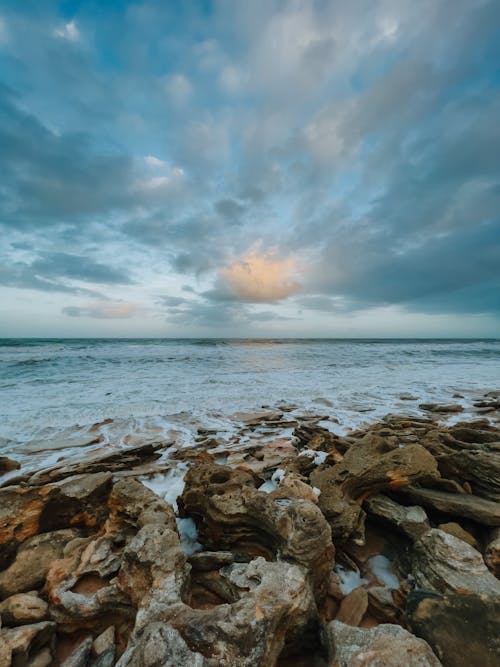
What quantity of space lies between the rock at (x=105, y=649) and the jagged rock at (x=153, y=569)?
24 centimetres

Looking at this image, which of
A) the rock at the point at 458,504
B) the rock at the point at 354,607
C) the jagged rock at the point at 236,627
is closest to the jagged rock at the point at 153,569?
the jagged rock at the point at 236,627

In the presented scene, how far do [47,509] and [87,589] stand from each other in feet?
3.73

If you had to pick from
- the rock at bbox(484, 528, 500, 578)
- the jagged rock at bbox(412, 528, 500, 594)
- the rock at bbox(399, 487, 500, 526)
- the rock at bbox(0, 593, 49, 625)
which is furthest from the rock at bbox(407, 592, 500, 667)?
the rock at bbox(0, 593, 49, 625)

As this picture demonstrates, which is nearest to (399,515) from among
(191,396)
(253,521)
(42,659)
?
(253,521)

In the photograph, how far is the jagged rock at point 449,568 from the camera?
2008 mm

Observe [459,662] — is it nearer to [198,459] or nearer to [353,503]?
[353,503]

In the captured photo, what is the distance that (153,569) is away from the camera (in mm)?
2137

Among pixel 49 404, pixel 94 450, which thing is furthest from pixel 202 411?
pixel 49 404

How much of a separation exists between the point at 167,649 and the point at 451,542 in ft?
6.98

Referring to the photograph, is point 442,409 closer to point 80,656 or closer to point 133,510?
point 133,510

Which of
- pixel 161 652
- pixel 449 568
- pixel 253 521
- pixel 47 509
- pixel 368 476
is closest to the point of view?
pixel 161 652

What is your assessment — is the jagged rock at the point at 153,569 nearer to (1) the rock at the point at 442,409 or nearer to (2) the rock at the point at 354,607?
(2) the rock at the point at 354,607

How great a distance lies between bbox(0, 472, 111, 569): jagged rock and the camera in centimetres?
287

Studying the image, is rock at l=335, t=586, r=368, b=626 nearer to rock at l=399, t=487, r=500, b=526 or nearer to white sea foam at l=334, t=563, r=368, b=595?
white sea foam at l=334, t=563, r=368, b=595
